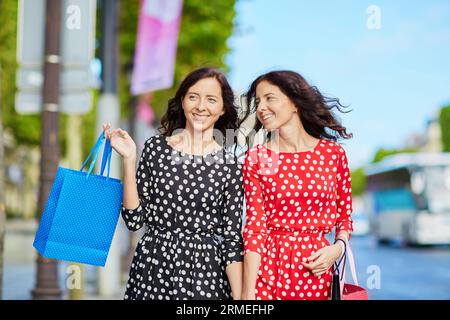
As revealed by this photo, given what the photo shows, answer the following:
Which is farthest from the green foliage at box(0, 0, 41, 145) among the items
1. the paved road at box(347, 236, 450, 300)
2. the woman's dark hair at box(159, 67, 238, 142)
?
the paved road at box(347, 236, 450, 300)

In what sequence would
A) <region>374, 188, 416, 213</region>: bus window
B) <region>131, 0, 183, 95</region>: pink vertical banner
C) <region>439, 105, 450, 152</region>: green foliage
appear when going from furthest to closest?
<region>439, 105, 450, 152</region>: green foliage, <region>374, 188, 416, 213</region>: bus window, <region>131, 0, 183, 95</region>: pink vertical banner

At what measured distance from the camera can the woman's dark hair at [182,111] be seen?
3.23 m

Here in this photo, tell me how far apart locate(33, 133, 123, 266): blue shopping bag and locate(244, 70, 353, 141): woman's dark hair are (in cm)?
67

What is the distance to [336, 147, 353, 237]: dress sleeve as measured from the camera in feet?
10.4

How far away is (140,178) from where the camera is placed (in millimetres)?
3201

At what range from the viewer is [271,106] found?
3117 mm

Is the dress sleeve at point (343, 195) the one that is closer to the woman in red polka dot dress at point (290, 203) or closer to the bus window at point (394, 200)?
the woman in red polka dot dress at point (290, 203)

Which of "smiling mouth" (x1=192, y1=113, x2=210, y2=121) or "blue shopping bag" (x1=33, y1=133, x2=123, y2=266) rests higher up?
"smiling mouth" (x1=192, y1=113, x2=210, y2=121)

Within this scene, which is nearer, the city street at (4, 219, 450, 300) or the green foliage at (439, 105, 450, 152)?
the city street at (4, 219, 450, 300)

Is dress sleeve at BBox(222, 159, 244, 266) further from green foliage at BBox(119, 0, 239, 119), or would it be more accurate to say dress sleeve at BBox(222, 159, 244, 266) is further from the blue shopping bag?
green foliage at BBox(119, 0, 239, 119)

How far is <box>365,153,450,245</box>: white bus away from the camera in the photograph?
25.7 metres

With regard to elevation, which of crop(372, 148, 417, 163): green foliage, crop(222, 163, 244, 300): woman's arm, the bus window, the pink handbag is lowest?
the bus window

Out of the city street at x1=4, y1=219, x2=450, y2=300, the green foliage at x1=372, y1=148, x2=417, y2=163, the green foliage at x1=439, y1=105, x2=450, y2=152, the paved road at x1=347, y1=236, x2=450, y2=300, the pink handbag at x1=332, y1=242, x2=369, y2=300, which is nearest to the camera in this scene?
the pink handbag at x1=332, y1=242, x2=369, y2=300
